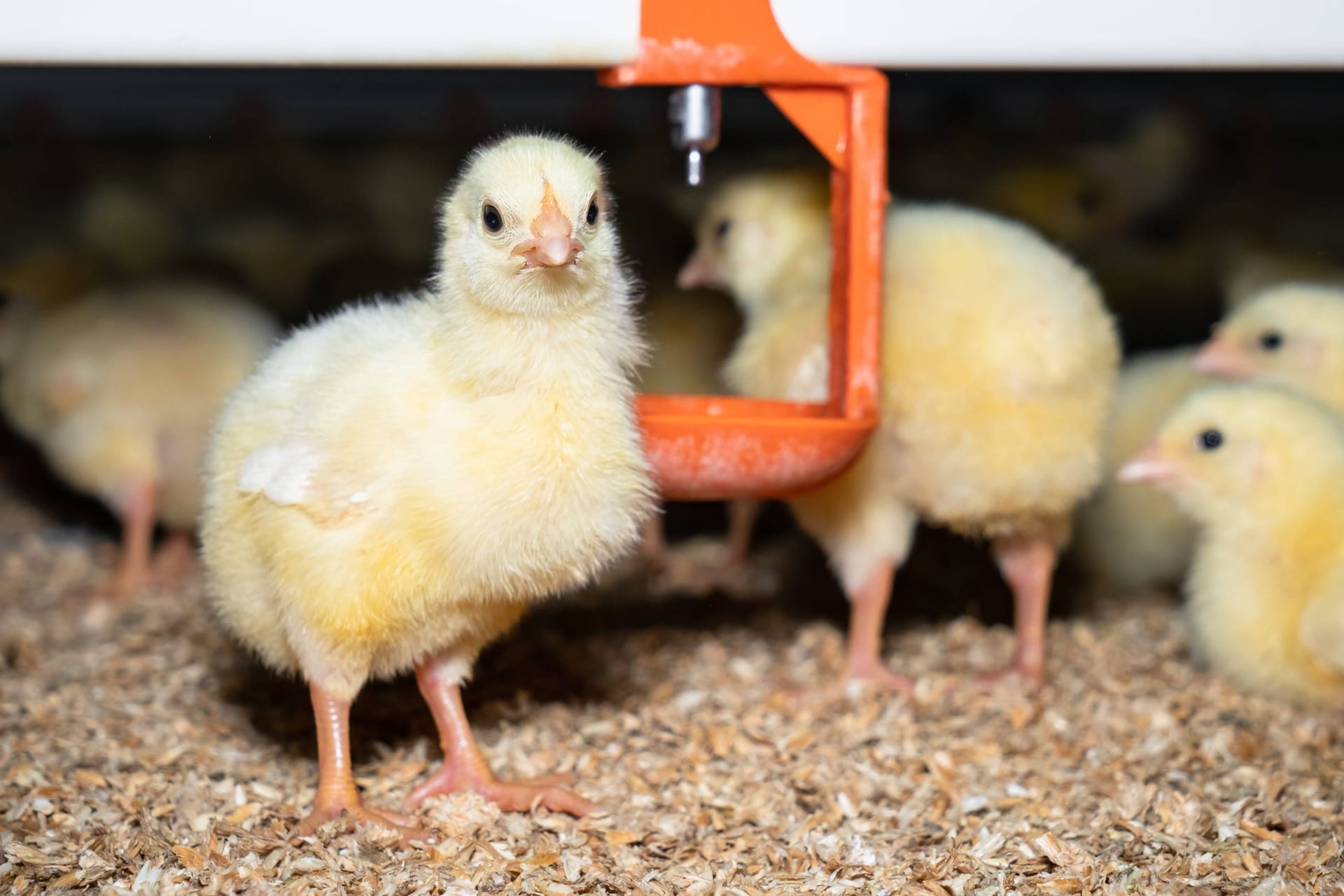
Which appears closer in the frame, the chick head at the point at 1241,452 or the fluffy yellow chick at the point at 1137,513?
the chick head at the point at 1241,452

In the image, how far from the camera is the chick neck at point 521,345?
6.38 ft

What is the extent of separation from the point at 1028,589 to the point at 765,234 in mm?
934

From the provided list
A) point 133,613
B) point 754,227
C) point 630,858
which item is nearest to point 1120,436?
point 754,227

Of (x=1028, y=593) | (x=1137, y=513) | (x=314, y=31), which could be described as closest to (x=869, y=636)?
(x=1028, y=593)

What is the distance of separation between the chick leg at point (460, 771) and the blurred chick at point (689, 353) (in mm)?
1221

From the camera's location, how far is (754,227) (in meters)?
3.08

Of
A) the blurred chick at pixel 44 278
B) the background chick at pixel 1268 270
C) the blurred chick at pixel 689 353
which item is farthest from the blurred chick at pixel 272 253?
the background chick at pixel 1268 270

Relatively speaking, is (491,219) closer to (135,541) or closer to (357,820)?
(357,820)

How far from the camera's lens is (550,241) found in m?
1.80

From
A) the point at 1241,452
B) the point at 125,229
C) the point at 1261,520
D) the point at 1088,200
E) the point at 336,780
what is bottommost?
the point at 336,780

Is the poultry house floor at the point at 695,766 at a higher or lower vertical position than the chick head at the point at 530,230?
lower

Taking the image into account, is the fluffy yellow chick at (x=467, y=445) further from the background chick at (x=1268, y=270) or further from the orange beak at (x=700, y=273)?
the background chick at (x=1268, y=270)

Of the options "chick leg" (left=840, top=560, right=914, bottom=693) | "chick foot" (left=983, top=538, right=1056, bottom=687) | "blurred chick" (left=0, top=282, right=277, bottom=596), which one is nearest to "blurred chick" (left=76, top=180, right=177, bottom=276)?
"blurred chick" (left=0, top=282, right=277, bottom=596)

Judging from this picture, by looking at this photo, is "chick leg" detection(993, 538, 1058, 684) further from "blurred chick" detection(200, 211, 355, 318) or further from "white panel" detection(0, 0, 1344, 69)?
"blurred chick" detection(200, 211, 355, 318)
